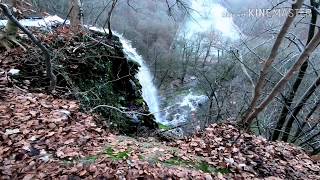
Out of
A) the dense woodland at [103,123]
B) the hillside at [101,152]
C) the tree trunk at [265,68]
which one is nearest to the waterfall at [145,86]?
the dense woodland at [103,123]

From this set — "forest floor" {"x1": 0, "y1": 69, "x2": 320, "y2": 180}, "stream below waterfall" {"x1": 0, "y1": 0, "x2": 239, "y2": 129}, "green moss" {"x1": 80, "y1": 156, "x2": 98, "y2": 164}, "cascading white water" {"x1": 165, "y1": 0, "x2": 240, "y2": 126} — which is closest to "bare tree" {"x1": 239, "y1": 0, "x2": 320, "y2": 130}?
"forest floor" {"x1": 0, "y1": 69, "x2": 320, "y2": 180}

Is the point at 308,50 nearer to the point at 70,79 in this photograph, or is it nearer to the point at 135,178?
the point at 135,178

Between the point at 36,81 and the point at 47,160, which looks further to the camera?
the point at 36,81

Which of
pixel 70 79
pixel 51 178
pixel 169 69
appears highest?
pixel 169 69

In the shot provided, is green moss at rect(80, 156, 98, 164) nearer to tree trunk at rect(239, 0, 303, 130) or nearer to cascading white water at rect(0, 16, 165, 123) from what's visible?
tree trunk at rect(239, 0, 303, 130)

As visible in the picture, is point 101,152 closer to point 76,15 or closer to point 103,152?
point 103,152

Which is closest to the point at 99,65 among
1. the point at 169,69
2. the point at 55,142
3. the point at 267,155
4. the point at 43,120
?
the point at 43,120

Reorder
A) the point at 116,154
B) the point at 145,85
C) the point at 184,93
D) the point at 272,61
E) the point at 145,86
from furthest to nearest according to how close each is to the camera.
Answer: the point at 184,93
the point at 145,85
the point at 145,86
the point at 272,61
the point at 116,154

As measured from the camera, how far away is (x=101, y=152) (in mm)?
4219

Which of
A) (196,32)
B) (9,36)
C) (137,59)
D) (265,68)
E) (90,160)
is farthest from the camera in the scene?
(196,32)

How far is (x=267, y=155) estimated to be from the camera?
4.98m

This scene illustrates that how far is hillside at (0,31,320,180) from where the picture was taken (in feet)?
12.5

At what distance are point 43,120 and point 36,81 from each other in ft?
6.55

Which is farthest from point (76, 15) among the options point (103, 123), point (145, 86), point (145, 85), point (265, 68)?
point (145, 85)
